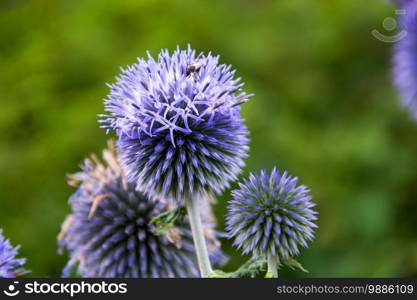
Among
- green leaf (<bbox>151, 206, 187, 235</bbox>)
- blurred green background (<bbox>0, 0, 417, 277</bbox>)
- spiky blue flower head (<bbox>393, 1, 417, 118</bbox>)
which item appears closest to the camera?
green leaf (<bbox>151, 206, 187, 235</bbox>)

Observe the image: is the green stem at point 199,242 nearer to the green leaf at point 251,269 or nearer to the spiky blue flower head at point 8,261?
the green leaf at point 251,269

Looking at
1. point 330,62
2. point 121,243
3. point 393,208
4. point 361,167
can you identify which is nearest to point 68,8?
point 330,62

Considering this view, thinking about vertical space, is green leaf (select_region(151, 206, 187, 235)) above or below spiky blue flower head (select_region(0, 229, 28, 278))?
above

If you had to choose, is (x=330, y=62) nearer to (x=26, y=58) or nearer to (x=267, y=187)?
(x=26, y=58)

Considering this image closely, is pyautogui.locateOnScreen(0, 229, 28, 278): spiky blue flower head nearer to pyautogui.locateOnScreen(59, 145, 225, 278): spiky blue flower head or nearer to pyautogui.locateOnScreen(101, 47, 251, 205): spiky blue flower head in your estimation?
pyautogui.locateOnScreen(101, 47, 251, 205): spiky blue flower head

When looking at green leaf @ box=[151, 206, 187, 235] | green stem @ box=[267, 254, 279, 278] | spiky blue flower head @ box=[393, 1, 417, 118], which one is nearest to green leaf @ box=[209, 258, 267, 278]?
green stem @ box=[267, 254, 279, 278]

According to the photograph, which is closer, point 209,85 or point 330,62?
point 209,85
